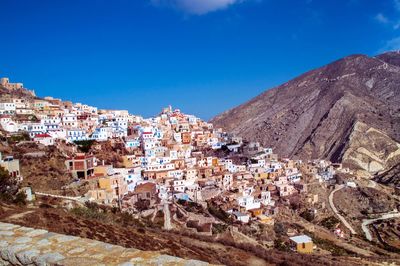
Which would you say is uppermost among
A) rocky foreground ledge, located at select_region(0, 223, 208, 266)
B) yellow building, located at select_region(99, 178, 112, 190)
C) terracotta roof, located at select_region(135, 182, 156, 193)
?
rocky foreground ledge, located at select_region(0, 223, 208, 266)

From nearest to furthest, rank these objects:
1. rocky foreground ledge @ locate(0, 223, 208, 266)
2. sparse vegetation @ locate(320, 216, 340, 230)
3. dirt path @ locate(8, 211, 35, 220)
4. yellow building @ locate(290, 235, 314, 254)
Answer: rocky foreground ledge @ locate(0, 223, 208, 266)
dirt path @ locate(8, 211, 35, 220)
yellow building @ locate(290, 235, 314, 254)
sparse vegetation @ locate(320, 216, 340, 230)

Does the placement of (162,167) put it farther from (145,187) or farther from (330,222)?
(330,222)

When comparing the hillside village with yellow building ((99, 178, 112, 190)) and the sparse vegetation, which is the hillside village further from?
the sparse vegetation

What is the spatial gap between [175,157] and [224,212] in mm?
13114

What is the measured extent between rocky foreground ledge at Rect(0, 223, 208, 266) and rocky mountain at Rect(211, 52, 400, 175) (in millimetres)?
77431

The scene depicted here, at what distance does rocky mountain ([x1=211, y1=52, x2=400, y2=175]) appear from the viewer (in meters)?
86.9

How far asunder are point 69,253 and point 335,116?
373 feet

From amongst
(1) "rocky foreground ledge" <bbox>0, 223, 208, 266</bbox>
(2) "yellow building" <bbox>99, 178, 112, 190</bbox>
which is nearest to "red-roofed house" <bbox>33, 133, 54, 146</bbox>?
(2) "yellow building" <bbox>99, 178, 112, 190</bbox>

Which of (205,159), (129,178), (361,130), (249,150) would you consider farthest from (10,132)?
(361,130)

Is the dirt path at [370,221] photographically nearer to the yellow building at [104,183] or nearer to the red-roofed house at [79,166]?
the yellow building at [104,183]

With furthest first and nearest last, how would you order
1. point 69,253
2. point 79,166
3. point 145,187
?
point 145,187, point 79,166, point 69,253

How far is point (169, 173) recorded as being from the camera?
3747 cm

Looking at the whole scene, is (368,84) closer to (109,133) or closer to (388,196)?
(388,196)

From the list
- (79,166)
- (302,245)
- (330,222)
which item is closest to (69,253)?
(302,245)
